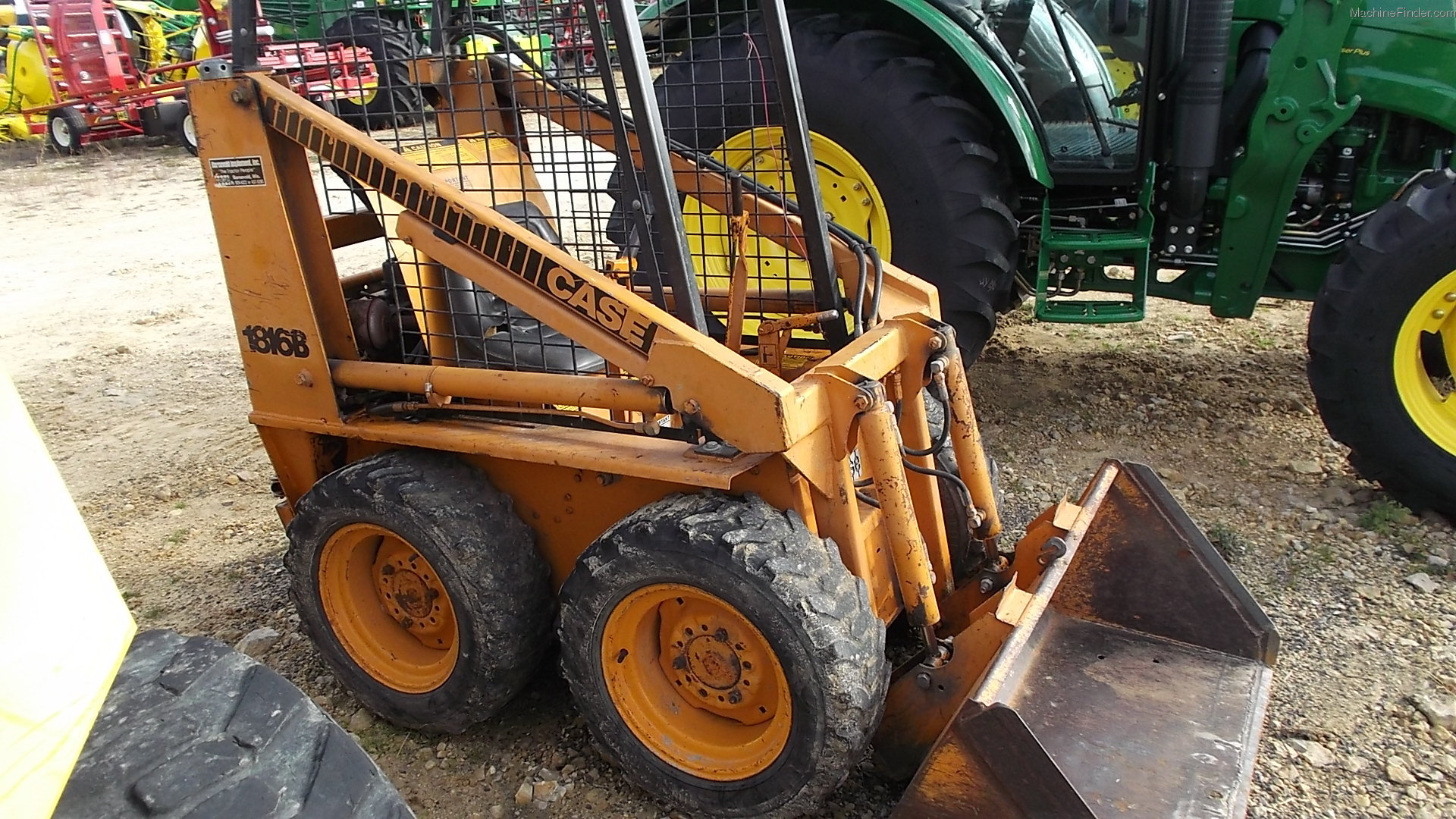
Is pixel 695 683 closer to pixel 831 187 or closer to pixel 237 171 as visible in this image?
pixel 237 171

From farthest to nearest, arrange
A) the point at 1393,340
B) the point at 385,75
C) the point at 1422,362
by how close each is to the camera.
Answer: the point at 1422,362 < the point at 1393,340 < the point at 385,75

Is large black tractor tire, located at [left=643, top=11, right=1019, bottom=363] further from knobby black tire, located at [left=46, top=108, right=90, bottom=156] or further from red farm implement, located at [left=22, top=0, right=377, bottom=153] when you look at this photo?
knobby black tire, located at [left=46, top=108, right=90, bottom=156]

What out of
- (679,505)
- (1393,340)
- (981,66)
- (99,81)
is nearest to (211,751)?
(679,505)

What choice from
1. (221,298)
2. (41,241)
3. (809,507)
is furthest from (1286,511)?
(41,241)

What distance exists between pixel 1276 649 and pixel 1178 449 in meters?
1.74

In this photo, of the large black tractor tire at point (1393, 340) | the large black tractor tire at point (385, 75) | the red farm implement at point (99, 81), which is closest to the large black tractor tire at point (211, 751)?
the large black tractor tire at point (385, 75)

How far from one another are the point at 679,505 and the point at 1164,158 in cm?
273

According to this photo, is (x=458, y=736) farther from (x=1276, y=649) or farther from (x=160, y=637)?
(x=1276, y=649)

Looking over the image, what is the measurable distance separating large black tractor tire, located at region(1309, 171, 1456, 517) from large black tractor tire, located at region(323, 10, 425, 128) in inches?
115

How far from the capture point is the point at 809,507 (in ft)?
7.14

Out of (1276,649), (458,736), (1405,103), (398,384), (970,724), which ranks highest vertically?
(1405,103)

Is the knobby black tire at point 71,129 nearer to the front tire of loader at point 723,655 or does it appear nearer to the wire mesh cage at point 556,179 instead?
the wire mesh cage at point 556,179

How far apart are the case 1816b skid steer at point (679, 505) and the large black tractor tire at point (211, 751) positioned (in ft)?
2.82

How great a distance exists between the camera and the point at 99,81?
1241cm
